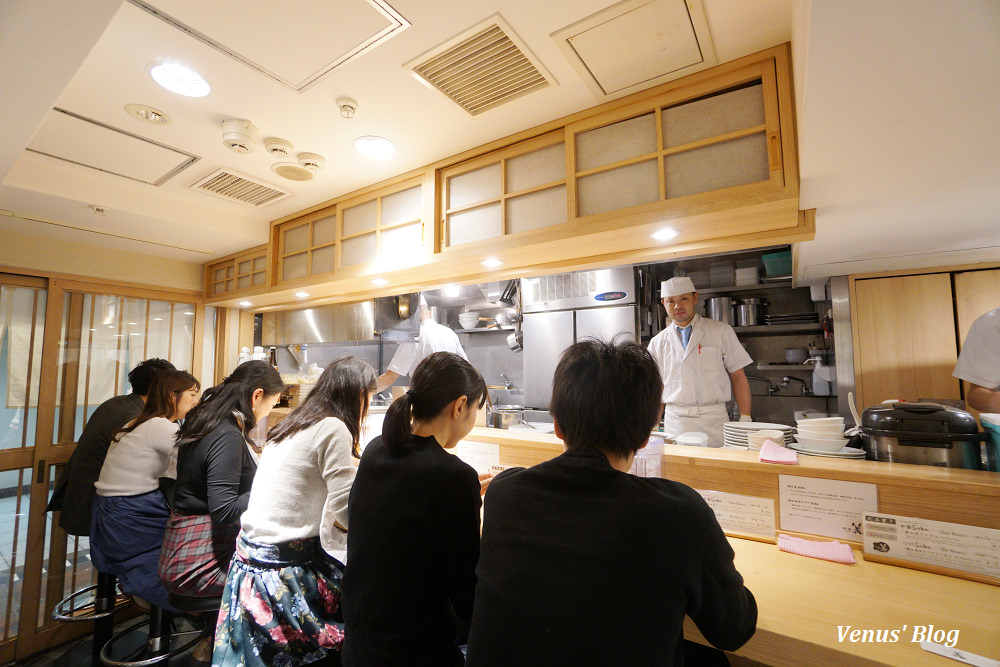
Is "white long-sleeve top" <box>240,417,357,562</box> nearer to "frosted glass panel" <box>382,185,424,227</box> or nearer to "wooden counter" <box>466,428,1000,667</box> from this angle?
→ "wooden counter" <box>466,428,1000,667</box>

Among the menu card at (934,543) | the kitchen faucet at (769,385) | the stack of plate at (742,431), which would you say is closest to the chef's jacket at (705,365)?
the stack of plate at (742,431)

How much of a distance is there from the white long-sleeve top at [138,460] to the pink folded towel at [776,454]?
254 centimetres

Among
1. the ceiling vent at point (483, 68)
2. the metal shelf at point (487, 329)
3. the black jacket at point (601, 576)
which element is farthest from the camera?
the metal shelf at point (487, 329)

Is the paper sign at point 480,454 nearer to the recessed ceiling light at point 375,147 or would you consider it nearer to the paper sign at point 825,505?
the paper sign at point 825,505

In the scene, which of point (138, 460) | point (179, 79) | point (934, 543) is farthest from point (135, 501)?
point (934, 543)

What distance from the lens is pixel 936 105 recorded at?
104 cm

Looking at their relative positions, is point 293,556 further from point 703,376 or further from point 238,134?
point 703,376

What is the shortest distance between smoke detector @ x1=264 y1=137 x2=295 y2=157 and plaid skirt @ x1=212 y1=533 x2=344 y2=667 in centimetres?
168

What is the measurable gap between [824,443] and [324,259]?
2689 mm

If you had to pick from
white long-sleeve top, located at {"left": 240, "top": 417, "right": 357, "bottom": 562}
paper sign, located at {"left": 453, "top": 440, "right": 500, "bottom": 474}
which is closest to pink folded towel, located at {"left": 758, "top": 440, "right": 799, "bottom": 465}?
paper sign, located at {"left": 453, "top": 440, "right": 500, "bottom": 474}

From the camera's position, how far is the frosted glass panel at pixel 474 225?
6.80ft

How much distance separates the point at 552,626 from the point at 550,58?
1645 millimetres

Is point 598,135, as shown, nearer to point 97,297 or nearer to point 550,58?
point 550,58

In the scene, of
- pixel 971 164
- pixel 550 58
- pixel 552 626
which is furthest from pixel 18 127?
pixel 971 164
